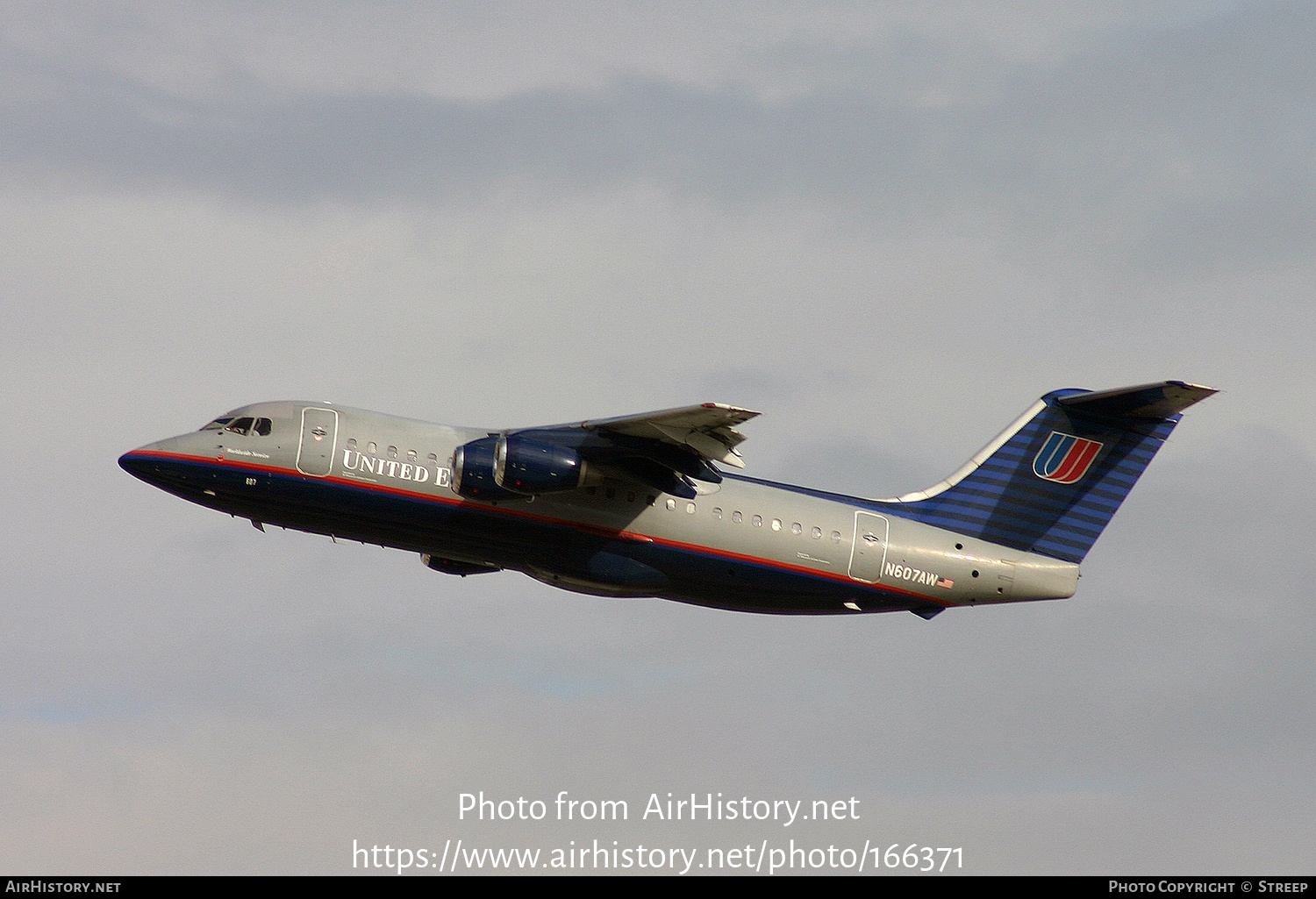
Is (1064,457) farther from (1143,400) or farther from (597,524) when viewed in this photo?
(597,524)

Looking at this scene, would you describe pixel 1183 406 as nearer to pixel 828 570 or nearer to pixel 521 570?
pixel 828 570

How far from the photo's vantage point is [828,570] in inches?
1013

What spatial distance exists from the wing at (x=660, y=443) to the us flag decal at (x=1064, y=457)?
21.3 feet

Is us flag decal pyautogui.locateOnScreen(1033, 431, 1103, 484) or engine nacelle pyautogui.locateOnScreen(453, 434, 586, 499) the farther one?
us flag decal pyautogui.locateOnScreen(1033, 431, 1103, 484)

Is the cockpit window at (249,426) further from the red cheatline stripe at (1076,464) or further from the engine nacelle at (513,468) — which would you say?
the red cheatline stripe at (1076,464)

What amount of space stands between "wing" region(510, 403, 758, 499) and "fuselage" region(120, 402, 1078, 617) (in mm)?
391

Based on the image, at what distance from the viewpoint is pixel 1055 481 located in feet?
89.8

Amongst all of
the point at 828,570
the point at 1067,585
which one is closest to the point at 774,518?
the point at 828,570

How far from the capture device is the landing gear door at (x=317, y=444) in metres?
24.1

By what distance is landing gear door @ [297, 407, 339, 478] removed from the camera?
79.0 feet

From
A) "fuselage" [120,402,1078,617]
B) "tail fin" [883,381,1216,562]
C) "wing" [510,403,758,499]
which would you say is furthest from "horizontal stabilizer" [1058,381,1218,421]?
"wing" [510,403,758,499]

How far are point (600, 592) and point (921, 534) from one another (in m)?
5.71

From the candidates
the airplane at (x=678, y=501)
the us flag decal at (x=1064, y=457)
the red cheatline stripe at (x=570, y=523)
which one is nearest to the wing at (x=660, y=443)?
the airplane at (x=678, y=501)

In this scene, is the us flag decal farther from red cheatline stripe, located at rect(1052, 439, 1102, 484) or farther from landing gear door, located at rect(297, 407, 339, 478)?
landing gear door, located at rect(297, 407, 339, 478)
